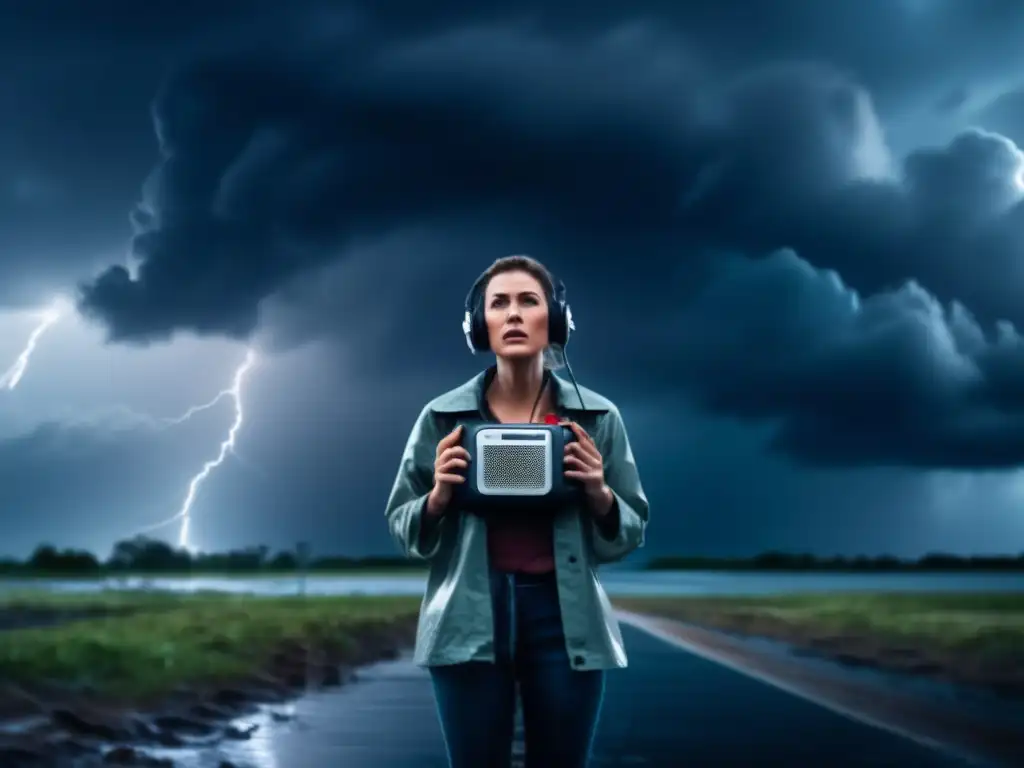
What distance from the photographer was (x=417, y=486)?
4316mm

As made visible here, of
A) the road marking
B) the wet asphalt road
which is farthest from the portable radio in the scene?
the road marking

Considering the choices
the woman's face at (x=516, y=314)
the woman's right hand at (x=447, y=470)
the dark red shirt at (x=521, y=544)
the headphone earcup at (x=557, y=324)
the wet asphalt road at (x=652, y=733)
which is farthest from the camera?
the wet asphalt road at (x=652, y=733)

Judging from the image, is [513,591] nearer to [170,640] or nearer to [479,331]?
[479,331]

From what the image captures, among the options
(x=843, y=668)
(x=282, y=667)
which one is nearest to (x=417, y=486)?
(x=282, y=667)

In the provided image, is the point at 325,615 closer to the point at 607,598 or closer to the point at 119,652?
the point at 119,652

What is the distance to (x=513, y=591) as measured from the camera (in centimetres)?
412

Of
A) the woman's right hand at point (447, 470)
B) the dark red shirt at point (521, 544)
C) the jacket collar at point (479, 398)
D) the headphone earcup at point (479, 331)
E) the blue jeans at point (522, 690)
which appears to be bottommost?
the blue jeans at point (522, 690)

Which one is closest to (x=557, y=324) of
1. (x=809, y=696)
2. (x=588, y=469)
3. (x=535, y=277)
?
(x=535, y=277)

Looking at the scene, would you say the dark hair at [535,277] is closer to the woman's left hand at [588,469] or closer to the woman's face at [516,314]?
the woman's face at [516,314]

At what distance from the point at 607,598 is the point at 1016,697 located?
1262cm

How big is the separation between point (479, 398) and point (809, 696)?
1092 centimetres

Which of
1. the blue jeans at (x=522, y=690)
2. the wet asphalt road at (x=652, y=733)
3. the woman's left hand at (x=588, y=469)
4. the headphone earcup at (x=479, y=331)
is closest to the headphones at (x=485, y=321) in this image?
the headphone earcup at (x=479, y=331)

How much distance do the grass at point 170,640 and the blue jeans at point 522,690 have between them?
9237 mm

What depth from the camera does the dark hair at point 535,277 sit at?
173 inches
